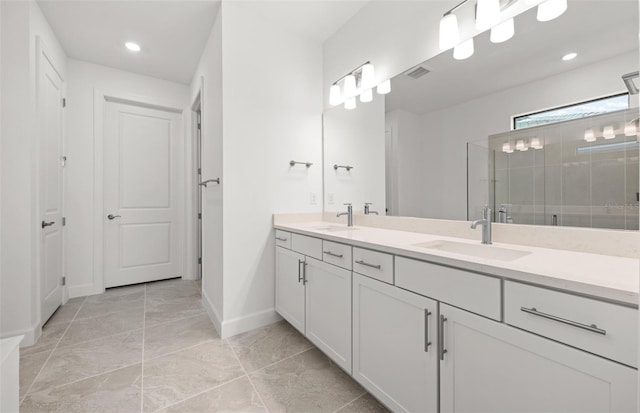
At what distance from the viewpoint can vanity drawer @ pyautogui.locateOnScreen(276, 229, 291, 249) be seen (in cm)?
210

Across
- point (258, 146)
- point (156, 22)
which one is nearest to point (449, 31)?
point (258, 146)

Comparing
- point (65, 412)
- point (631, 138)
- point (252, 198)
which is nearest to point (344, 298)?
point (252, 198)

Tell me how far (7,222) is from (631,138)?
346 cm

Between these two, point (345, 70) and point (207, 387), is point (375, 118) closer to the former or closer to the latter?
point (345, 70)

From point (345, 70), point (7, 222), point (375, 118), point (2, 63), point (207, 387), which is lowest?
point (207, 387)

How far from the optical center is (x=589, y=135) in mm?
1109

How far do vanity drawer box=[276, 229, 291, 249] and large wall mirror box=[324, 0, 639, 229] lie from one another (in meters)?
0.72

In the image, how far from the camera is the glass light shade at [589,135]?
110 centimetres

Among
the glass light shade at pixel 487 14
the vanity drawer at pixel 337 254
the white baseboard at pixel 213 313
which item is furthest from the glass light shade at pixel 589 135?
the white baseboard at pixel 213 313

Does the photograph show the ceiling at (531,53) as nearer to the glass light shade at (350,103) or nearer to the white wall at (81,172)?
the glass light shade at (350,103)

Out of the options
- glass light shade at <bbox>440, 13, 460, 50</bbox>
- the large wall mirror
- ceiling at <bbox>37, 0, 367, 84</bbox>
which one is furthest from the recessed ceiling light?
glass light shade at <bbox>440, 13, 460, 50</bbox>

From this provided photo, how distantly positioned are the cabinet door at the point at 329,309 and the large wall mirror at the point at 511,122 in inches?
28.0

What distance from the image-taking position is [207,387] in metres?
1.51

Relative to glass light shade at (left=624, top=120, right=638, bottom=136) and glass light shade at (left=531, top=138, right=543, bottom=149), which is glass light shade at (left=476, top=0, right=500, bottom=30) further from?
glass light shade at (left=624, top=120, right=638, bottom=136)
